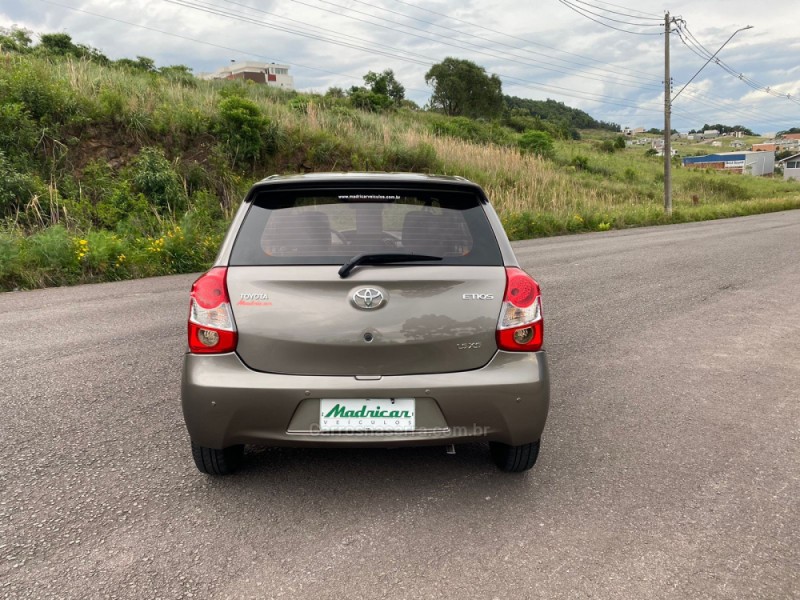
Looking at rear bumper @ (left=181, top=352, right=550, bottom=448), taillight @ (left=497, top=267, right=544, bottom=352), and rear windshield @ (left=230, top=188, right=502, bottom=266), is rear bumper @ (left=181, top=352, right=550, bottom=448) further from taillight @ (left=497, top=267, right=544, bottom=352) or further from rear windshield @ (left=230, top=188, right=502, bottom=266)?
rear windshield @ (left=230, top=188, right=502, bottom=266)

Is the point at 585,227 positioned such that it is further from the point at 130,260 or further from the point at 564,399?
the point at 564,399

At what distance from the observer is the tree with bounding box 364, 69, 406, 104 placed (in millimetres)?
56875

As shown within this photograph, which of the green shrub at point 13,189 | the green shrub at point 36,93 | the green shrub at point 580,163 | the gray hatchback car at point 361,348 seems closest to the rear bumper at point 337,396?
the gray hatchback car at point 361,348

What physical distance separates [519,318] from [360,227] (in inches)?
35.0

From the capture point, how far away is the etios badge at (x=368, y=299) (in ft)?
8.87

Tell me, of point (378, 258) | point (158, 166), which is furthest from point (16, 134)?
point (378, 258)

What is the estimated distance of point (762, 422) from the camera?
398 centimetres

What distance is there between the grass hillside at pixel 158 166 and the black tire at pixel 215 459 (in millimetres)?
7402

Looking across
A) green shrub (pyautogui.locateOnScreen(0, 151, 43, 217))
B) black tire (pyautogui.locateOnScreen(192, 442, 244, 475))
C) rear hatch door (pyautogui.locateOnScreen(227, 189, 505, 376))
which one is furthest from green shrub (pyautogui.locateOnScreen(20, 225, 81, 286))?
rear hatch door (pyautogui.locateOnScreen(227, 189, 505, 376))

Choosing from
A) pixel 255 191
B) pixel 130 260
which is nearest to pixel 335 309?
pixel 255 191

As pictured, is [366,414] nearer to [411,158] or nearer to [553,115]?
[411,158]

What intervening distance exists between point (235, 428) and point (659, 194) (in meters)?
37.3

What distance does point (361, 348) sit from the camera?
2697 mm

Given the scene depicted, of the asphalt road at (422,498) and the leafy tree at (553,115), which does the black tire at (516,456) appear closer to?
the asphalt road at (422,498)
